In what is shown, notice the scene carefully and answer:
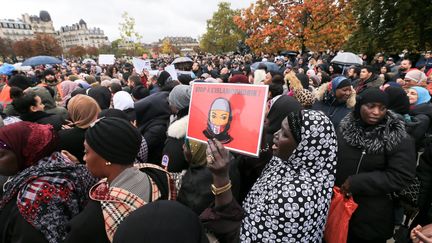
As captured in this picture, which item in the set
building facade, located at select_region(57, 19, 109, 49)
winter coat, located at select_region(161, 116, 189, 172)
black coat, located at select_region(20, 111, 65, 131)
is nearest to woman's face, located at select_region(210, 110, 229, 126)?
winter coat, located at select_region(161, 116, 189, 172)

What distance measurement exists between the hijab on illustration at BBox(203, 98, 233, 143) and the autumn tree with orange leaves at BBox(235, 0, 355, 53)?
1788 cm

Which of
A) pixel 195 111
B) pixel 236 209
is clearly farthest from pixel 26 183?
pixel 236 209

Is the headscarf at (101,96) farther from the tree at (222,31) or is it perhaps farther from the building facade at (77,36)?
the building facade at (77,36)

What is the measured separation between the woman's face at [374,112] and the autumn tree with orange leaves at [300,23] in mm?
16800

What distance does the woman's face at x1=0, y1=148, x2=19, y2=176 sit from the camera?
197 centimetres

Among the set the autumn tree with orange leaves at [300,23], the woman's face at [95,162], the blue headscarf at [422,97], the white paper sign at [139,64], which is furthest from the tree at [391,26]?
the woman's face at [95,162]

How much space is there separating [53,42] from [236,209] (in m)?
73.6

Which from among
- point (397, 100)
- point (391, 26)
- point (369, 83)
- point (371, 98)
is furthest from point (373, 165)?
point (391, 26)

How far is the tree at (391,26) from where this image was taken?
12.9m

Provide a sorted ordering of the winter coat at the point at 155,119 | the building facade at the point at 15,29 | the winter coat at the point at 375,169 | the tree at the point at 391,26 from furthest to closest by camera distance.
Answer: the building facade at the point at 15,29, the tree at the point at 391,26, the winter coat at the point at 155,119, the winter coat at the point at 375,169

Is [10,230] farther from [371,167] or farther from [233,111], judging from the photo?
[371,167]

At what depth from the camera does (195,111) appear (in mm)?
2000

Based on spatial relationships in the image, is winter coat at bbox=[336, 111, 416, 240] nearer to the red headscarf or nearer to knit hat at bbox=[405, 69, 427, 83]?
the red headscarf

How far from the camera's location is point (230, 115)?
5.85ft
